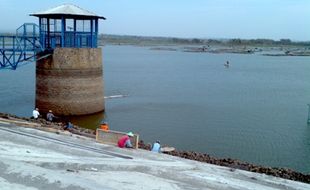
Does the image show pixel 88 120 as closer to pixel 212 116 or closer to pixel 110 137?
pixel 212 116

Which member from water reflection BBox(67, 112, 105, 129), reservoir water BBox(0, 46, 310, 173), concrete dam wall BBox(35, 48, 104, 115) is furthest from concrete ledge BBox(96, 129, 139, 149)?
concrete dam wall BBox(35, 48, 104, 115)

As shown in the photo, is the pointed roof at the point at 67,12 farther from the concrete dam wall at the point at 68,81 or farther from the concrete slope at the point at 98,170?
the concrete slope at the point at 98,170

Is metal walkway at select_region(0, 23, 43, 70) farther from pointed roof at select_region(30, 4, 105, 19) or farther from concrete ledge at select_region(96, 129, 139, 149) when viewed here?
concrete ledge at select_region(96, 129, 139, 149)

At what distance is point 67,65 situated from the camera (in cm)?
2623

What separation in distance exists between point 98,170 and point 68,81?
13.8m

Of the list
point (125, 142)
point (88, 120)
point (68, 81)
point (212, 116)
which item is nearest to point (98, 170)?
point (125, 142)

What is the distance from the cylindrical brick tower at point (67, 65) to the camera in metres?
26.3

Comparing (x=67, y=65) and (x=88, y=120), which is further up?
(x=67, y=65)

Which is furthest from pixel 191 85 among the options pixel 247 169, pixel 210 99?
pixel 247 169

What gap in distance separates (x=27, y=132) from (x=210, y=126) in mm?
12908

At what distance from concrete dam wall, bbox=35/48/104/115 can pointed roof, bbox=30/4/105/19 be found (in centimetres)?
222

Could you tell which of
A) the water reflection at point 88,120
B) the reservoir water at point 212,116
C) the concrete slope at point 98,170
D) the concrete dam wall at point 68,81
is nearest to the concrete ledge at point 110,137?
the concrete slope at point 98,170

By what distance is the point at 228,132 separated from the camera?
25.5 m

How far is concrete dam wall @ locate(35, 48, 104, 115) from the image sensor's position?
86.1ft
